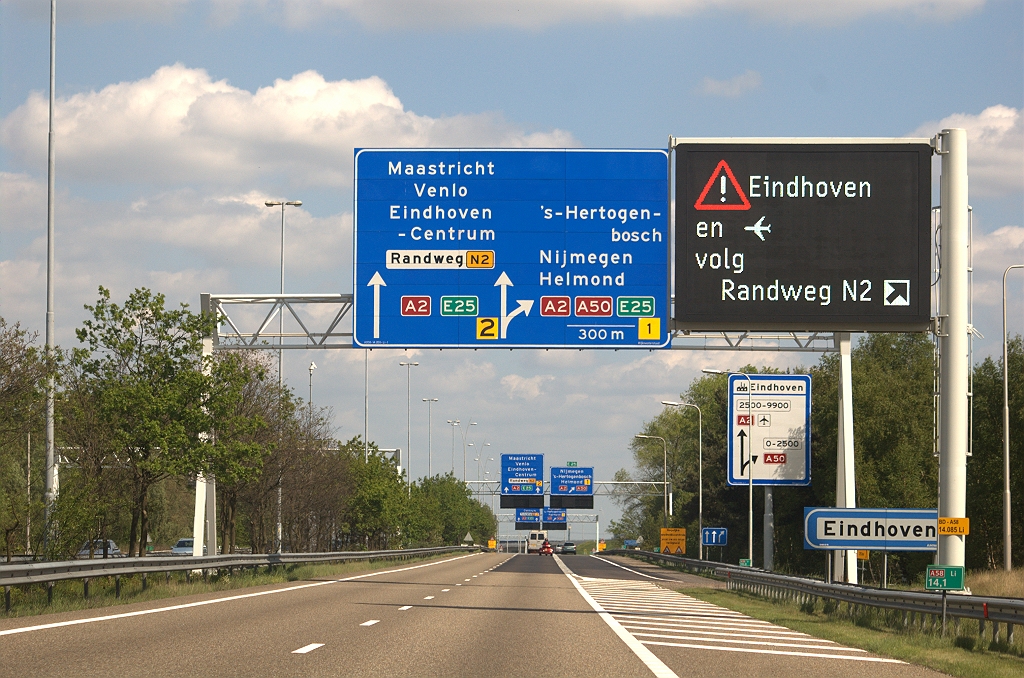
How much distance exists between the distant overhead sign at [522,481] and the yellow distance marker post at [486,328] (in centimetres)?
8213

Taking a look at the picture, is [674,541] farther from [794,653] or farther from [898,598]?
[794,653]

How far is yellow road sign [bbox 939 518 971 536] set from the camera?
23734mm

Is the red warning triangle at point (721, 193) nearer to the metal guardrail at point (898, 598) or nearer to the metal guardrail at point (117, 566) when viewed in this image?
the metal guardrail at point (898, 598)

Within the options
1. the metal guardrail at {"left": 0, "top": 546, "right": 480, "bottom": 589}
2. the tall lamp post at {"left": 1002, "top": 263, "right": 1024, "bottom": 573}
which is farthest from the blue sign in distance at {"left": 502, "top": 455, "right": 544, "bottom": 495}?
the metal guardrail at {"left": 0, "top": 546, "right": 480, "bottom": 589}

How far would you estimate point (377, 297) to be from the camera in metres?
31.6

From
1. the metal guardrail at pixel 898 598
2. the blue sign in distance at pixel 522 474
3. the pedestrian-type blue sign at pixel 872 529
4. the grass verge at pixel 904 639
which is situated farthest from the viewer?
the blue sign in distance at pixel 522 474

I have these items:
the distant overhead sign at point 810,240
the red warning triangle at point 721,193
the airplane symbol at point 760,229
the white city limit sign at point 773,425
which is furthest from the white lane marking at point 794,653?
the white city limit sign at point 773,425

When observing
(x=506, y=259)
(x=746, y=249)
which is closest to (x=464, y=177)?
(x=506, y=259)

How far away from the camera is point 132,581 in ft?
101

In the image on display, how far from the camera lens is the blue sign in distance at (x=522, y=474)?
113 metres

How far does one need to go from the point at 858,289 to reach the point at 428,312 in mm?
10436

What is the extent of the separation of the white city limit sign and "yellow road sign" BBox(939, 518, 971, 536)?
938 inches

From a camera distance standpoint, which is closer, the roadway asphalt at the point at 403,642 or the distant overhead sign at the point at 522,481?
the roadway asphalt at the point at 403,642

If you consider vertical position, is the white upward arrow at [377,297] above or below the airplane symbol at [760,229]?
below
